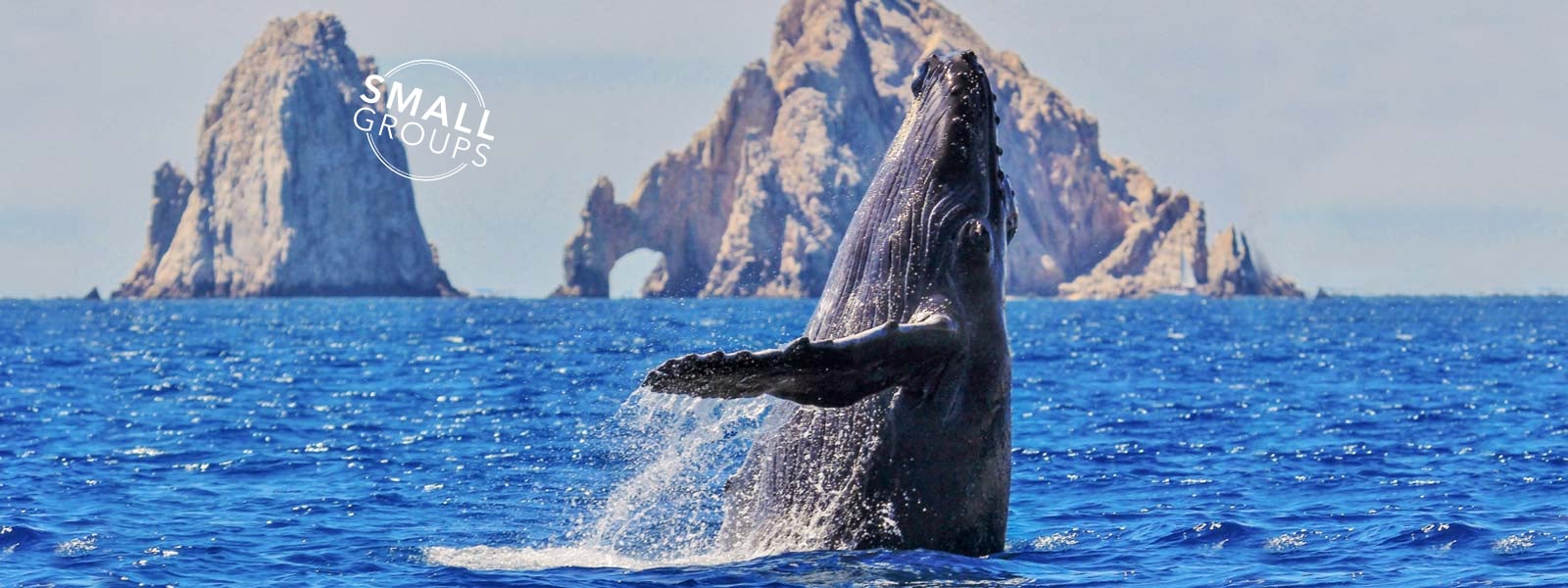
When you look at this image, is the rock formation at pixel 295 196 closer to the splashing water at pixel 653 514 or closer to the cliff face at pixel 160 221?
the cliff face at pixel 160 221

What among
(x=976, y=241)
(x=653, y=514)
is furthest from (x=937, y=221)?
(x=653, y=514)

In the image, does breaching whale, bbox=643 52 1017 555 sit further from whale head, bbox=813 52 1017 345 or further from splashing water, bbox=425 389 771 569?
splashing water, bbox=425 389 771 569

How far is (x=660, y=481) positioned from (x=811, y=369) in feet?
12.7

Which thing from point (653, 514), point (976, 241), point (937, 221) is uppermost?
point (937, 221)

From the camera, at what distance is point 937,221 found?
9555 mm

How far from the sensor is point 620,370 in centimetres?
3017

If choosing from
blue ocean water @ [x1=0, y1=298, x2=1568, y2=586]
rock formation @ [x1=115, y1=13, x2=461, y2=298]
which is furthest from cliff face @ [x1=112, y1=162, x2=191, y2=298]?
blue ocean water @ [x1=0, y1=298, x2=1568, y2=586]

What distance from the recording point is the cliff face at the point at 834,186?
515 ft

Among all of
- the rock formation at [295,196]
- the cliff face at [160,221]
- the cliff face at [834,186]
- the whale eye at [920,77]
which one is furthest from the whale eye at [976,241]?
the cliff face at [160,221]

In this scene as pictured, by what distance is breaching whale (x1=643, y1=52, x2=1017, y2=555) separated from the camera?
9289 millimetres

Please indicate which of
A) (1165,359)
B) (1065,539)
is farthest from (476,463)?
(1165,359)

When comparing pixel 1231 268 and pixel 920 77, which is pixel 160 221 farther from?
pixel 920 77

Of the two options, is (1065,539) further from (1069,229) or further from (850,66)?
(1069,229)

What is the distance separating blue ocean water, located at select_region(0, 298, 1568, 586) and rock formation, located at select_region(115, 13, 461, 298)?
131m
